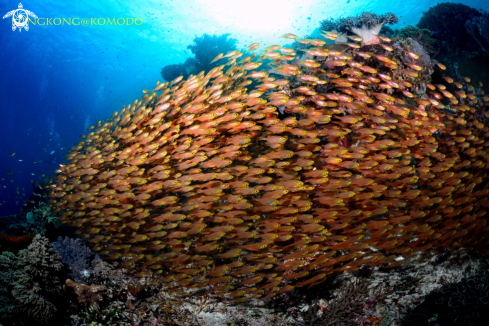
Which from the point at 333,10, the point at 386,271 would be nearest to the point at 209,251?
the point at 386,271

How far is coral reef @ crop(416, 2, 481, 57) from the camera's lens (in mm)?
10188

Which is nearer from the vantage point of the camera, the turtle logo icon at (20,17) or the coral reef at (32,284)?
the coral reef at (32,284)

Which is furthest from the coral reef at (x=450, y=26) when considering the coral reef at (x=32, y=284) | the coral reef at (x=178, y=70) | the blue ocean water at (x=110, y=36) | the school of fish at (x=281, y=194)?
the blue ocean water at (x=110, y=36)

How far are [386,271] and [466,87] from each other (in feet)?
25.1

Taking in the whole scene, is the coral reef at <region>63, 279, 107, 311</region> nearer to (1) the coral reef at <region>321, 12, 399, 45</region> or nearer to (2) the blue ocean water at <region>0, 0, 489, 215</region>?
(1) the coral reef at <region>321, 12, 399, 45</region>

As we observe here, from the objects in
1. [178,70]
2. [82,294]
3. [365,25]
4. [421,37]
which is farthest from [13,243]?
[421,37]

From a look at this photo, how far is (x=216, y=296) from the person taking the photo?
486 cm

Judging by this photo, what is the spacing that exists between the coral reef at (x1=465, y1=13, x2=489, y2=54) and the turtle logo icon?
1721 inches

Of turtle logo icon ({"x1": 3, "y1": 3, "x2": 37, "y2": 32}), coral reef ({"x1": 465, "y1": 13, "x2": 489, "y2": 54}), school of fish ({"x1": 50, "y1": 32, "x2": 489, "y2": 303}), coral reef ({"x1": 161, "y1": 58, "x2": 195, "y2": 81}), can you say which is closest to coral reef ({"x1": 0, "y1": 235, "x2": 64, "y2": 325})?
A: school of fish ({"x1": 50, "y1": 32, "x2": 489, "y2": 303})

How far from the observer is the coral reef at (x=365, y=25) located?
246 inches

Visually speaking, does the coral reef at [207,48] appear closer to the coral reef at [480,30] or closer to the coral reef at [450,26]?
the coral reef at [450,26]

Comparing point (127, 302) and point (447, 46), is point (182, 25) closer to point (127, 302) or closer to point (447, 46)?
point (447, 46)

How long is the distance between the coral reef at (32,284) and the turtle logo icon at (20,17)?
40226 millimetres

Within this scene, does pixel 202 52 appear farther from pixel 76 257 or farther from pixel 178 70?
pixel 76 257
